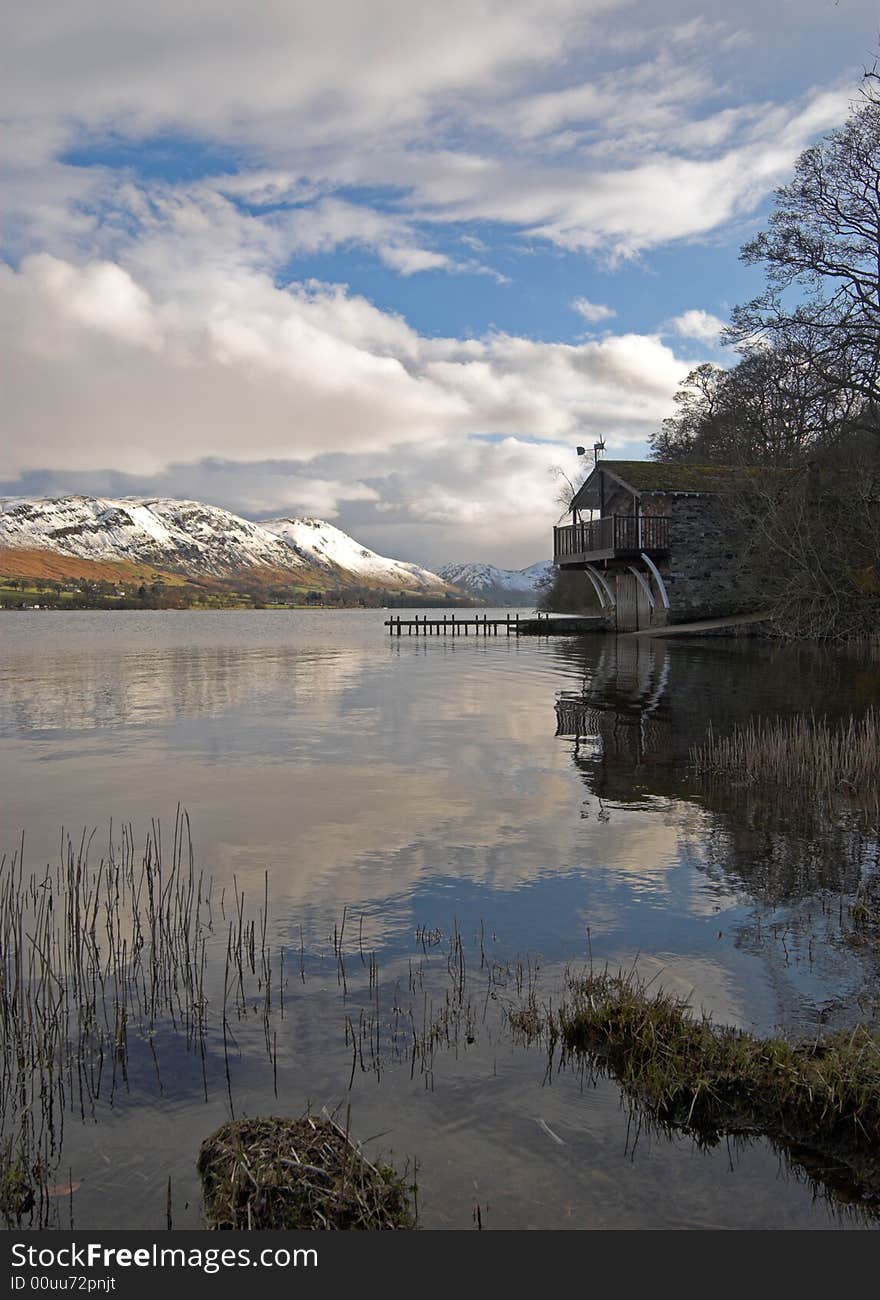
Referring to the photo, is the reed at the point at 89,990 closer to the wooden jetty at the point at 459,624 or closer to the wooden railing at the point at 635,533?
the wooden railing at the point at 635,533

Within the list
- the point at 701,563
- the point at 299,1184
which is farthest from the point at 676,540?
the point at 299,1184

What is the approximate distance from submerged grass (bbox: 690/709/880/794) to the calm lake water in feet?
2.93

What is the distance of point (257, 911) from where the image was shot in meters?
8.77

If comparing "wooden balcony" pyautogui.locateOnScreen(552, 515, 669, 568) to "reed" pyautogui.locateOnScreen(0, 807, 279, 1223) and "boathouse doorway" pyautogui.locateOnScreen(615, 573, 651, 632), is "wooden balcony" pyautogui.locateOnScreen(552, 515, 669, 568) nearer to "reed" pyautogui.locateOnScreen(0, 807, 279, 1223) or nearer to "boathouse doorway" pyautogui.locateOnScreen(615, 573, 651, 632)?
"boathouse doorway" pyautogui.locateOnScreen(615, 573, 651, 632)

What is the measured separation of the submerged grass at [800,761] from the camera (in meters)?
13.5

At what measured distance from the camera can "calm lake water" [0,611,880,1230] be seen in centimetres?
475

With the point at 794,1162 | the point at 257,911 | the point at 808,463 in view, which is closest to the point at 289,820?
the point at 257,911

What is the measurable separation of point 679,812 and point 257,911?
614 centimetres

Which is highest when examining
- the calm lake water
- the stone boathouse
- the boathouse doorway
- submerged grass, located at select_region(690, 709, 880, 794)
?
the stone boathouse

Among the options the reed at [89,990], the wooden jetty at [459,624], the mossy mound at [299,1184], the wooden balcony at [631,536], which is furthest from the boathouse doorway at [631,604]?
the mossy mound at [299,1184]

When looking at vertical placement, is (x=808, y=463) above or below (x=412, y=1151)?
above

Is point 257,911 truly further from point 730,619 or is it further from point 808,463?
point 730,619

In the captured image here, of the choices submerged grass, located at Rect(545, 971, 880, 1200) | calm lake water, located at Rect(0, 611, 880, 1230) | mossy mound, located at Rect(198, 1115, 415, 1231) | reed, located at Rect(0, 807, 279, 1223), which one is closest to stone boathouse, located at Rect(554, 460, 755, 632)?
calm lake water, located at Rect(0, 611, 880, 1230)

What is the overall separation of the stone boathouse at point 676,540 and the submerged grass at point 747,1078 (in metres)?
41.5
